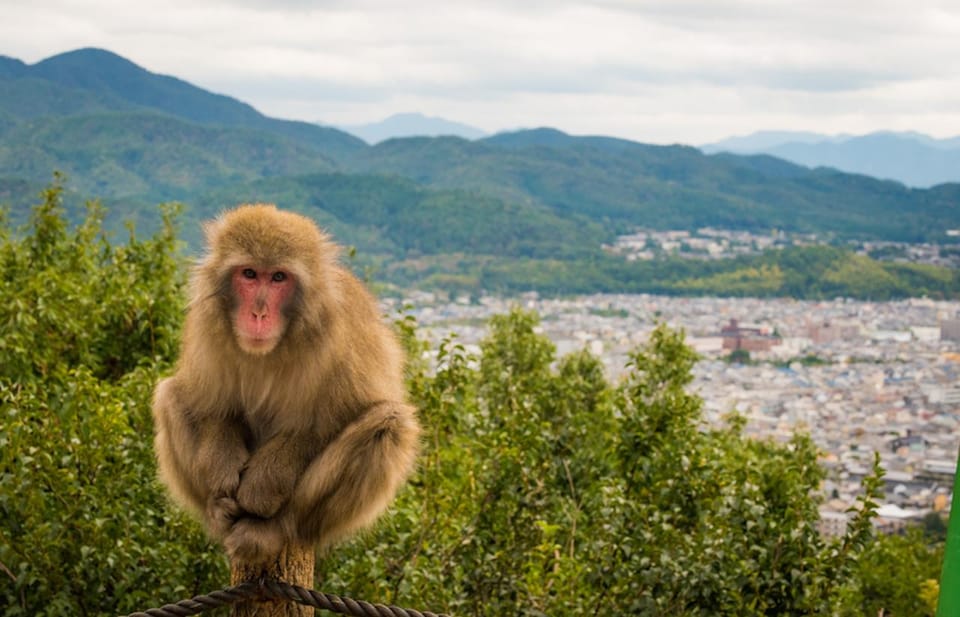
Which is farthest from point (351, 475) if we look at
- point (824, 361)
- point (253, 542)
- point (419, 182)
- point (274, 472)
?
point (419, 182)

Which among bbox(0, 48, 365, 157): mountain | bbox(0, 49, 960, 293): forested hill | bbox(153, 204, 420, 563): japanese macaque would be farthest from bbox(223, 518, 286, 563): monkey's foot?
bbox(0, 48, 365, 157): mountain

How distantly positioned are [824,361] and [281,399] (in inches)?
2335

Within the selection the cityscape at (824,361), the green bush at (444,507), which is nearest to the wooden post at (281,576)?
the green bush at (444,507)

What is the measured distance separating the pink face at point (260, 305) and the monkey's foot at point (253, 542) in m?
0.56

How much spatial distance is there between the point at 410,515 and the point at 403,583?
502mm

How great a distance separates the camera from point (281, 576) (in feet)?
10.1

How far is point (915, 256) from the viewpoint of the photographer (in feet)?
259

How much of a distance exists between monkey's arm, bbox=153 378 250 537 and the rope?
476 millimetres

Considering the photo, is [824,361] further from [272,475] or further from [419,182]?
[419,182]

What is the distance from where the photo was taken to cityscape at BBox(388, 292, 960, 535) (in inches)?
1359

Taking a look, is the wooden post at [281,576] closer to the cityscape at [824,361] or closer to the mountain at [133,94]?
the cityscape at [824,361]

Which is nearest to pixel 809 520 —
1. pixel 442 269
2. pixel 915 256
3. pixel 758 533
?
pixel 758 533

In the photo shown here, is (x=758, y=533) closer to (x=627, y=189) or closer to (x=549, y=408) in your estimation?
(x=549, y=408)

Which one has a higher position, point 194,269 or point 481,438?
point 194,269
